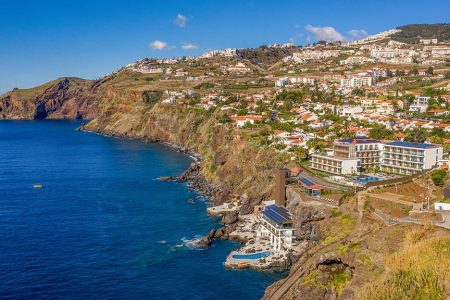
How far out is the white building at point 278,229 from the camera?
154 feet

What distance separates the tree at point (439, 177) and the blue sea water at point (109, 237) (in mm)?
20220

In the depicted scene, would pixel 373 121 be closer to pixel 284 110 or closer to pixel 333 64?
pixel 284 110

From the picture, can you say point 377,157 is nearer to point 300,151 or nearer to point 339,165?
point 339,165

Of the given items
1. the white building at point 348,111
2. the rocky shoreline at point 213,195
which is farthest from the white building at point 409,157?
the white building at point 348,111

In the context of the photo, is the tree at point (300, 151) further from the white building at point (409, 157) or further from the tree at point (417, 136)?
the tree at point (417, 136)

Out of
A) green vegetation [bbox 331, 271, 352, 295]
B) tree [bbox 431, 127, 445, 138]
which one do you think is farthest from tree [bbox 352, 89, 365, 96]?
green vegetation [bbox 331, 271, 352, 295]

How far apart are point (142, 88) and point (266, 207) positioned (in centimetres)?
11083

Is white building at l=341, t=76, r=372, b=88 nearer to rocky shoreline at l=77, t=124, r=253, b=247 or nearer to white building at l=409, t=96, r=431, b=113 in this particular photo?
white building at l=409, t=96, r=431, b=113

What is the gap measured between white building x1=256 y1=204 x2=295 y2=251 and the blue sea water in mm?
3773

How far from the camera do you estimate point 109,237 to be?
52031mm

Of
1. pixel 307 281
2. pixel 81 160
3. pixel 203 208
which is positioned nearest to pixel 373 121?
pixel 203 208

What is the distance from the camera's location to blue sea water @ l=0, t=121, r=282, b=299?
40281mm

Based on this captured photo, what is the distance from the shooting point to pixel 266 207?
53.4 meters

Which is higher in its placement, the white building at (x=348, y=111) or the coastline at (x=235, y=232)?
the white building at (x=348, y=111)
